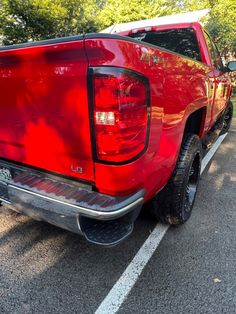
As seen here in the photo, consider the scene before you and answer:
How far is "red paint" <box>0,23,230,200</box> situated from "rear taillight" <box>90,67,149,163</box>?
5 centimetres

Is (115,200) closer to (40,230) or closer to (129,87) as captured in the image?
(129,87)

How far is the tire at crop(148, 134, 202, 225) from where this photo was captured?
2619mm

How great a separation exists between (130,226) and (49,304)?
82 centimetres

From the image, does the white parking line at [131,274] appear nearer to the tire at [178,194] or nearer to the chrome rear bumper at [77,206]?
the tire at [178,194]

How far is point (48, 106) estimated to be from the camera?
1.92 metres

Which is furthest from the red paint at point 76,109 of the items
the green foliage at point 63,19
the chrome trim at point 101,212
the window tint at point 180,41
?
the green foliage at point 63,19

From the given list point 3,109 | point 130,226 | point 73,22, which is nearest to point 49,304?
point 130,226

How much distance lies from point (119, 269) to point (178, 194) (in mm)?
857

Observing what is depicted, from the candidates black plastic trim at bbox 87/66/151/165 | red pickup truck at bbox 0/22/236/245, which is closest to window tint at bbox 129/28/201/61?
red pickup truck at bbox 0/22/236/245

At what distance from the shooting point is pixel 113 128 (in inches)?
66.7

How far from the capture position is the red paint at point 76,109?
1685mm

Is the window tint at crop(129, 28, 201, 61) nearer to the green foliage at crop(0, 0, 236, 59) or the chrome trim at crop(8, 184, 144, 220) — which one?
the chrome trim at crop(8, 184, 144, 220)

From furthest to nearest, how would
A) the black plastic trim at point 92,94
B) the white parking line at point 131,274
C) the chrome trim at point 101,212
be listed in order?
the white parking line at point 131,274 < the chrome trim at point 101,212 < the black plastic trim at point 92,94

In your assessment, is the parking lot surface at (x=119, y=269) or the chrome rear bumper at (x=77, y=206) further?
the parking lot surface at (x=119, y=269)
